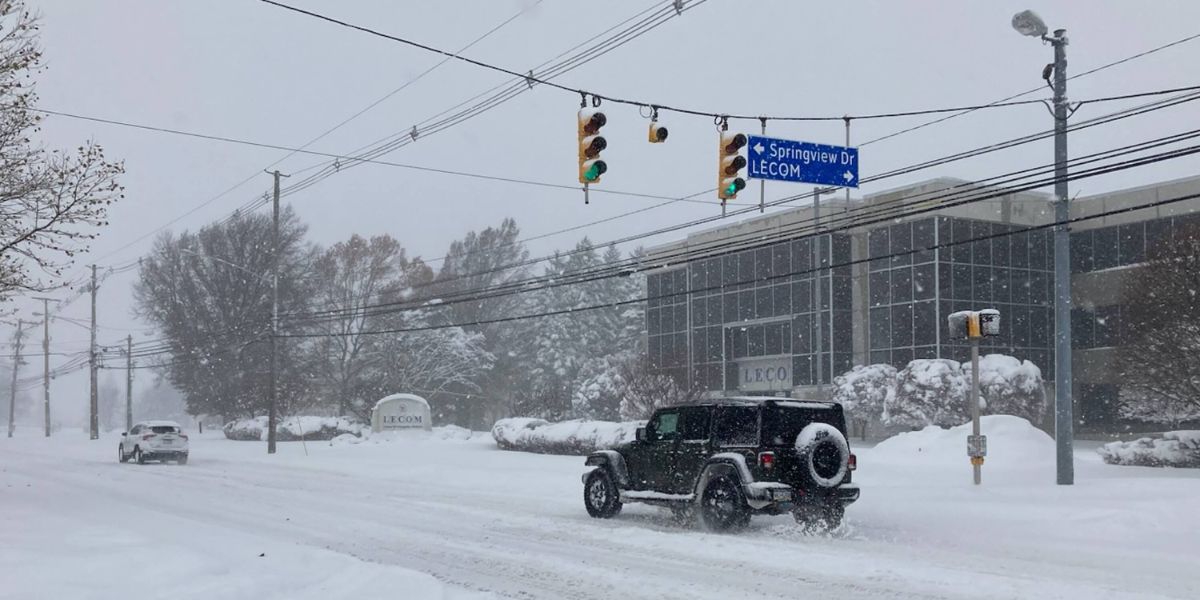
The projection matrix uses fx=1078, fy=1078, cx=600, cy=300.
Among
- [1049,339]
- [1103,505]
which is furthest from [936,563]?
[1049,339]

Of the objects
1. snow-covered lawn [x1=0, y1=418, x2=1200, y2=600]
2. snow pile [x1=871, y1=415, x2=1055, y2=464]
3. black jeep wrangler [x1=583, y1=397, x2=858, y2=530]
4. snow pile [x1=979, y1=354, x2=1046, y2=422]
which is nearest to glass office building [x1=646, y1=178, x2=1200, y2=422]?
snow pile [x1=979, y1=354, x2=1046, y2=422]

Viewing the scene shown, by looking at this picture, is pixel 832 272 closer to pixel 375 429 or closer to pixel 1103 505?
pixel 375 429

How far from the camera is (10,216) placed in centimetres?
1908

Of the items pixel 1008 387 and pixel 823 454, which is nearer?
pixel 823 454

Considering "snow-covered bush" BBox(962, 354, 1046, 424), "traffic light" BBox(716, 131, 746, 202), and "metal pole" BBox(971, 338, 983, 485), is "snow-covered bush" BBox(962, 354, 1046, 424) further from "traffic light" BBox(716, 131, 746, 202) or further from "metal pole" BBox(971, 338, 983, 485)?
"traffic light" BBox(716, 131, 746, 202)

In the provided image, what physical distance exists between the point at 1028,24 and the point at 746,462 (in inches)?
393

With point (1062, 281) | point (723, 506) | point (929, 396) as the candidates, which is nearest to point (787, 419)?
point (723, 506)

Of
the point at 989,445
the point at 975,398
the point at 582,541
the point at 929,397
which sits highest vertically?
the point at 975,398

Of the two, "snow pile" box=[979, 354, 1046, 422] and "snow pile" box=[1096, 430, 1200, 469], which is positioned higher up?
"snow pile" box=[979, 354, 1046, 422]

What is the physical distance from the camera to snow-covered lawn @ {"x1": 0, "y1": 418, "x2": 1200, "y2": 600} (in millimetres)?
10617

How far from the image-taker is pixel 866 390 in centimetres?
4131

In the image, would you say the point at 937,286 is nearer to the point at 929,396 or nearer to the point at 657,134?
the point at 929,396

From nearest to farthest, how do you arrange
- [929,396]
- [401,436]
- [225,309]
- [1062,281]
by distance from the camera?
[1062,281] < [929,396] < [401,436] < [225,309]

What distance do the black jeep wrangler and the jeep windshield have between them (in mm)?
14
